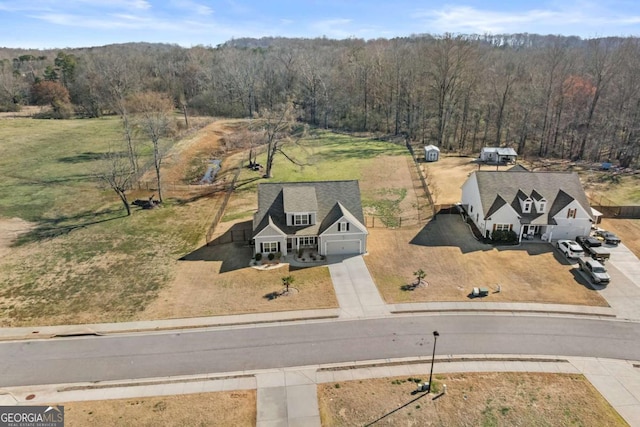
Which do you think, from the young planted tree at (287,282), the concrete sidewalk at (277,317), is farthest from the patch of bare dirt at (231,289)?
the concrete sidewalk at (277,317)

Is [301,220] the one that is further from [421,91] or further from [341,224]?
[421,91]

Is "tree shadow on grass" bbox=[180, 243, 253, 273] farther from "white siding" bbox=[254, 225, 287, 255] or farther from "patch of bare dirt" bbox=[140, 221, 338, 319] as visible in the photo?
"white siding" bbox=[254, 225, 287, 255]

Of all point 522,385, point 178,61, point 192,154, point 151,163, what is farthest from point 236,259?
point 178,61

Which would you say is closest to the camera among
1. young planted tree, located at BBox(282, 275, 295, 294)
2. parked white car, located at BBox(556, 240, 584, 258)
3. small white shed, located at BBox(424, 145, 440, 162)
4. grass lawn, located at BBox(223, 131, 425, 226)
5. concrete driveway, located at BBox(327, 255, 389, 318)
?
concrete driveway, located at BBox(327, 255, 389, 318)

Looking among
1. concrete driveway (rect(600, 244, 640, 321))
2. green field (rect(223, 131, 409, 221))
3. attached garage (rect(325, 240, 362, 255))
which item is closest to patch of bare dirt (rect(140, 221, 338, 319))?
attached garage (rect(325, 240, 362, 255))

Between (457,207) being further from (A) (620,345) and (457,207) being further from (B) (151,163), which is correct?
(B) (151,163)

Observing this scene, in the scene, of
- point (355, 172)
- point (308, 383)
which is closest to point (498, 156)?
point (355, 172)
